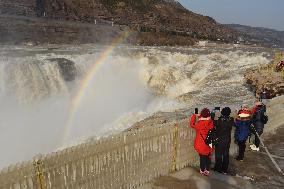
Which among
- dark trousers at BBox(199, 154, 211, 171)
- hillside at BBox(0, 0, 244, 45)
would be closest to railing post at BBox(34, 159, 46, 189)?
dark trousers at BBox(199, 154, 211, 171)

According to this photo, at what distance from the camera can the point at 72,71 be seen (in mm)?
31000

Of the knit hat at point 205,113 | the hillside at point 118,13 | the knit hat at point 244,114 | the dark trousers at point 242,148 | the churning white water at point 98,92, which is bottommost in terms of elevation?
the churning white water at point 98,92

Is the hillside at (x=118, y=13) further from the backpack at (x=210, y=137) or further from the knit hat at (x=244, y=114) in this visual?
the backpack at (x=210, y=137)

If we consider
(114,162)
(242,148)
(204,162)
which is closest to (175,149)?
(204,162)

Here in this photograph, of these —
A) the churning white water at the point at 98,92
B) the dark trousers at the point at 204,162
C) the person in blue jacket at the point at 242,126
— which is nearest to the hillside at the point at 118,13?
the churning white water at the point at 98,92

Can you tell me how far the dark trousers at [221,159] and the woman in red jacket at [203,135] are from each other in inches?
15.4

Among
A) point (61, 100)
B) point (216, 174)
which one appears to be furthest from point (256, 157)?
point (61, 100)

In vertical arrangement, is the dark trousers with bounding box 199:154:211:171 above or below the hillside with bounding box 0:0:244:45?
below

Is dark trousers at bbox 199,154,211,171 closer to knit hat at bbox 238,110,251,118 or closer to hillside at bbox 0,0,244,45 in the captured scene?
knit hat at bbox 238,110,251,118

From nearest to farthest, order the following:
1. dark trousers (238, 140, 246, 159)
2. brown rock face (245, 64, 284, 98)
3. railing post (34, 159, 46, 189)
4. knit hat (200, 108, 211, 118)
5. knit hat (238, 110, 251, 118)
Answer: railing post (34, 159, 46, 189) < knit hat (200, 108, 211, 118) < knit hat (238, 110, 251, 118) < dark trousers (238, 140, 246, 159) < brown rock face (245, 64, 284, 98)

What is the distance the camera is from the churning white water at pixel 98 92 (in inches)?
785

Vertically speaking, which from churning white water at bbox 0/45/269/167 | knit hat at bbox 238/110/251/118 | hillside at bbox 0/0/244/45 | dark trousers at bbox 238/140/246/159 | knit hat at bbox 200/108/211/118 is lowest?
churning white water at bbox 0/45/269/167

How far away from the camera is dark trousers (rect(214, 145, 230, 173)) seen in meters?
9.03

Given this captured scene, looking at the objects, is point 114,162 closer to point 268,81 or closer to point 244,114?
point 244,114
